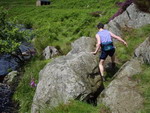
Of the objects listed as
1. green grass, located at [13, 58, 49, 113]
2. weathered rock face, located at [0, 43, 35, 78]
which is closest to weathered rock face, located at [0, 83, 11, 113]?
green grass, located at [13, 58, 49, 113]

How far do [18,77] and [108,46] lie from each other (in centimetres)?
908

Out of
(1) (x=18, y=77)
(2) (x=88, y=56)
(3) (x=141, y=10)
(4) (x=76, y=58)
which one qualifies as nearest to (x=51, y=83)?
(4) (x=76, y=58)

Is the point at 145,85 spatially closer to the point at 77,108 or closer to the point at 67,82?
the point at 77,108

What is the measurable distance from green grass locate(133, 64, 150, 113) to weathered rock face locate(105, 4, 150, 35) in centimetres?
826

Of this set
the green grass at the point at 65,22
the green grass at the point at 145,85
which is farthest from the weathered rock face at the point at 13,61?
the green grass at the point at 145,85

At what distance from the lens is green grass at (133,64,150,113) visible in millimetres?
8422

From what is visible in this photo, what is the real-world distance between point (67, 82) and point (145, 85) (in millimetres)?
3362

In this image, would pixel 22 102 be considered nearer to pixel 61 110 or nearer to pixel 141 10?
pixel 61 110

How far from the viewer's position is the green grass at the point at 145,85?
8422 mm

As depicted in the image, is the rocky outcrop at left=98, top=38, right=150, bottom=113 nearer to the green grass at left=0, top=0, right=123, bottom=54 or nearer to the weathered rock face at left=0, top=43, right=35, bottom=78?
the green grass at left=0, top=0, right=123, bottom=54

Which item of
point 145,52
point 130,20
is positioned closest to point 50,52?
point 130,20

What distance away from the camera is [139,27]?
1930 centimetres

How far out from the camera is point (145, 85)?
987cm

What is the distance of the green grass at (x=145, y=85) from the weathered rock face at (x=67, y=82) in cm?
192
